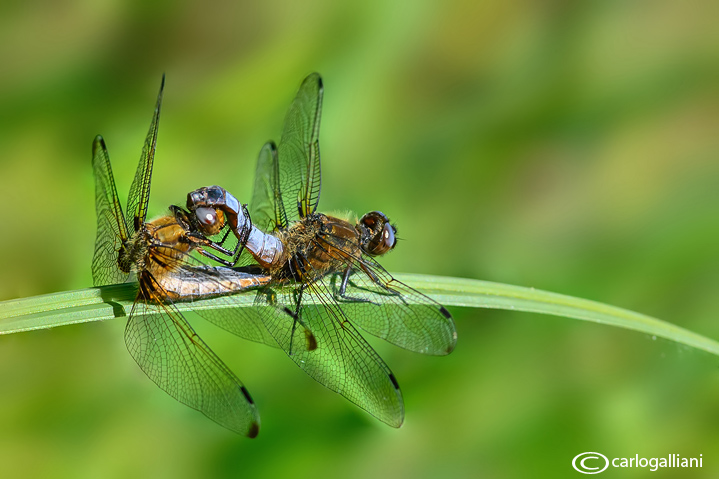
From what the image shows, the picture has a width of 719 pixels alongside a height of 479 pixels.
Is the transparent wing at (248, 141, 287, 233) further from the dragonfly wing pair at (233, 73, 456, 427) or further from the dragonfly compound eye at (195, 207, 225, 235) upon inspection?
the dragonfly compound eye at (195, 207, 225, 235)

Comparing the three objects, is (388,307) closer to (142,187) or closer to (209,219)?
(209,219)

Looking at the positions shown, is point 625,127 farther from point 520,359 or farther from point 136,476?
point 136,476

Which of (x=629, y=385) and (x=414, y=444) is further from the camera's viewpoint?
(x=629, y=385)

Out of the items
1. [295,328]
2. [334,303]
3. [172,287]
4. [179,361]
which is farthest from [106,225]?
[334,303]

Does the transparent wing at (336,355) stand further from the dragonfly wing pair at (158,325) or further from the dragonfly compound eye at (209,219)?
the dragonfly compound eye at (209,219)

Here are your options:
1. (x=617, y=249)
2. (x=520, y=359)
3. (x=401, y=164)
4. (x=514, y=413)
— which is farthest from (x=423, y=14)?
(x=514, y=413)
